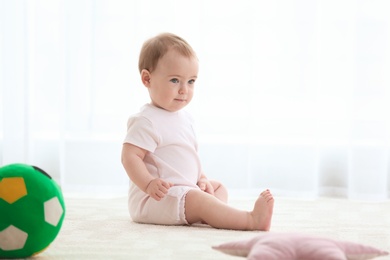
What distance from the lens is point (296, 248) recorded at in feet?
3.28

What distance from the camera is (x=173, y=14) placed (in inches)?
96.5

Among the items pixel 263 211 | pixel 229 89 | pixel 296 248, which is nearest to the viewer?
pixel 296 248

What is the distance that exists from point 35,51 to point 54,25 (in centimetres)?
12

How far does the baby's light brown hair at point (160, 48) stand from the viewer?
5.41ft

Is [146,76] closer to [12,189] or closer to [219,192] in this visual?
[219,192]

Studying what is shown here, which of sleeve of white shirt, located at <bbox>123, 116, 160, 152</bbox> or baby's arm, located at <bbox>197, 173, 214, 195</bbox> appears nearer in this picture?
sleeve of white shirt, located at <bbox>123, 116, 160, 152</bbox>

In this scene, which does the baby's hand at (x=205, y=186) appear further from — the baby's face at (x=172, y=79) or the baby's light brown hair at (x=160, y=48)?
the baby's light brown hair at (x=160, y=48)

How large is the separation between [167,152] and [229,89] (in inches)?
33.4

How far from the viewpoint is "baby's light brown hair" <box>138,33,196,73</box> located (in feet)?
5.41

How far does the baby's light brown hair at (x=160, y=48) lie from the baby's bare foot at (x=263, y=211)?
398mm

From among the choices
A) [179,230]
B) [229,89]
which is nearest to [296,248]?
[179,230]

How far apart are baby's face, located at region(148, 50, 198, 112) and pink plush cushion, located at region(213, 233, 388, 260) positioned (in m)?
0.67

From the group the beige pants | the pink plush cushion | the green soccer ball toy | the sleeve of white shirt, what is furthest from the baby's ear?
the pink plush cushion

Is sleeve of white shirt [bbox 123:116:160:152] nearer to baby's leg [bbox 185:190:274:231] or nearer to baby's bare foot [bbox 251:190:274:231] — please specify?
baby's leg [bbox 185:190:274:231]
